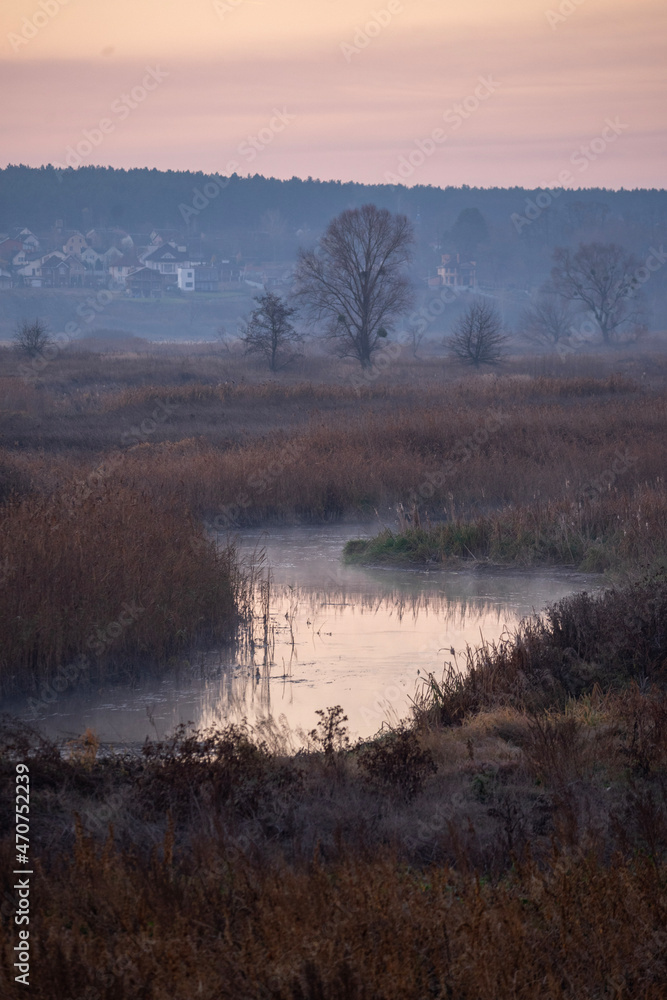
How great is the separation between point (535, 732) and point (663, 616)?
2423mm

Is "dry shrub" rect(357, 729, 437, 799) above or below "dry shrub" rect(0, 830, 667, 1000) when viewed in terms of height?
below

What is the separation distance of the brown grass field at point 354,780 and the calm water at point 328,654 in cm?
42

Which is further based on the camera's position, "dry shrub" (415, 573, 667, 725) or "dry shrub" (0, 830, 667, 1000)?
"dry shrub" (415, 573, 667, 725)

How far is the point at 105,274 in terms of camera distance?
144 meters

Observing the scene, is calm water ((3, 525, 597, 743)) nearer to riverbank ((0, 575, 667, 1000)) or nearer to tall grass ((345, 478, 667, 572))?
tall grass ((345, 478, 667, 572))

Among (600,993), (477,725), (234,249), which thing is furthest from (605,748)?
(234,249)

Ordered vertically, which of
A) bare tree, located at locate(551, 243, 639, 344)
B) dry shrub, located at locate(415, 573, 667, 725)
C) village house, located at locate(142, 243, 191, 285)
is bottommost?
dry shrub, located at locate(415, 573, 667, 725)

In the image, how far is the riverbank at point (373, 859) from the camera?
3.07m

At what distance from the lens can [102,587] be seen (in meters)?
9.31

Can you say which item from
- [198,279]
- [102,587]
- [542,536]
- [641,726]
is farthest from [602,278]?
[641,726]

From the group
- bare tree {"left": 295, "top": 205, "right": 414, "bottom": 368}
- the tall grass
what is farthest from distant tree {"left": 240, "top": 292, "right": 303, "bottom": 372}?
the tall grass

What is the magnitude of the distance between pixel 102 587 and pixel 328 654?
2422 mm

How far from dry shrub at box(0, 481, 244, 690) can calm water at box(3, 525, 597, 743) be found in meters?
0.38

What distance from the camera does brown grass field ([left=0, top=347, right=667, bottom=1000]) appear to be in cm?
317
